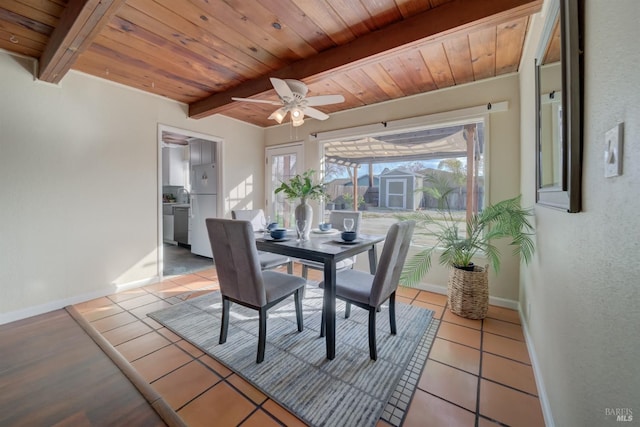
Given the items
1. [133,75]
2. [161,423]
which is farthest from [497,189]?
[133,75]

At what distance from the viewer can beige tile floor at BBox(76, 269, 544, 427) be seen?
1.37m

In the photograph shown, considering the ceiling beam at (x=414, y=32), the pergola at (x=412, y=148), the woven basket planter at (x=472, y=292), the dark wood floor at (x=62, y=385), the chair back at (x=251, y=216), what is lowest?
the dark wood floor at (x=62, y=385)

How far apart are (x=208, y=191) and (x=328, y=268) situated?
11.1 ft

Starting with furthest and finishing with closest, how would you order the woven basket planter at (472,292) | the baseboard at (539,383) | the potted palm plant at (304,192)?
the woven basket planter at (472,292)
the potted palm plant at (304,192)
the baseboard at (539,383)

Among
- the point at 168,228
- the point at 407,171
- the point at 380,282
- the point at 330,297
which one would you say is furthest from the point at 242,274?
the point at 168,228

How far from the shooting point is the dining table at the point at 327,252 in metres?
1.77

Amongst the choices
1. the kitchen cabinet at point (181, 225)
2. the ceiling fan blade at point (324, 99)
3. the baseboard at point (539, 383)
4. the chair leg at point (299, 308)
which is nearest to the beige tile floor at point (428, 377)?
the baseboard at point (539, 383)

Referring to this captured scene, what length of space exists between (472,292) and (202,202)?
415 centimetres

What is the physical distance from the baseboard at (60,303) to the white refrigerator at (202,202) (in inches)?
53.0

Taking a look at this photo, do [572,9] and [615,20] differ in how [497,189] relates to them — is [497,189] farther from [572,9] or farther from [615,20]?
[615,20]

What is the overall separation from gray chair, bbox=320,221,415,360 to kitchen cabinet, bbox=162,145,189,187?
550 centimetres

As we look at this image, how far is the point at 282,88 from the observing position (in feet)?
7.10

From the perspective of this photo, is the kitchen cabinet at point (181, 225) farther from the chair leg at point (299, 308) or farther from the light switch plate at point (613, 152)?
the light switch plate at point (613, 152)

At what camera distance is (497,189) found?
2.75 m
